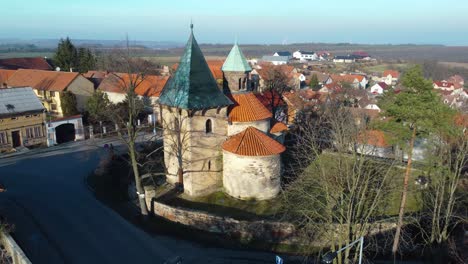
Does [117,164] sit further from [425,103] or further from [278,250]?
[425,103]

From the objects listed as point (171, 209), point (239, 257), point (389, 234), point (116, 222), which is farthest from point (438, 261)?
point (116, 222)

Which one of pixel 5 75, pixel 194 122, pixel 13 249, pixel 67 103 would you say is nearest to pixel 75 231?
pixel 13 249

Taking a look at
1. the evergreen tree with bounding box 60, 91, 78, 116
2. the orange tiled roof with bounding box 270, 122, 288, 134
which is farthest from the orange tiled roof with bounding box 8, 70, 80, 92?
the orange tiled roof with bounding box 270, 122, 288, 134

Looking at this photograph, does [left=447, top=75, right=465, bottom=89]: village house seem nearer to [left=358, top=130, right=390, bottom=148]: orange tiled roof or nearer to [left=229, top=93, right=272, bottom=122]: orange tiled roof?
[left=358, top=130, right=390, bottom=148]: orange tiled roof

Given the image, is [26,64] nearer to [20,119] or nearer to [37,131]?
[37,131]

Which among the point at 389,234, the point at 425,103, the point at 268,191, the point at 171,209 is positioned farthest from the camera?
the point at 268,191

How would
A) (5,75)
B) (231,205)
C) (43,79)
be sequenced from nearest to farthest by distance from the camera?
(231,205), (43,79), (5,75)

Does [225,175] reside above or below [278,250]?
above

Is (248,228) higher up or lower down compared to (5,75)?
lower down
